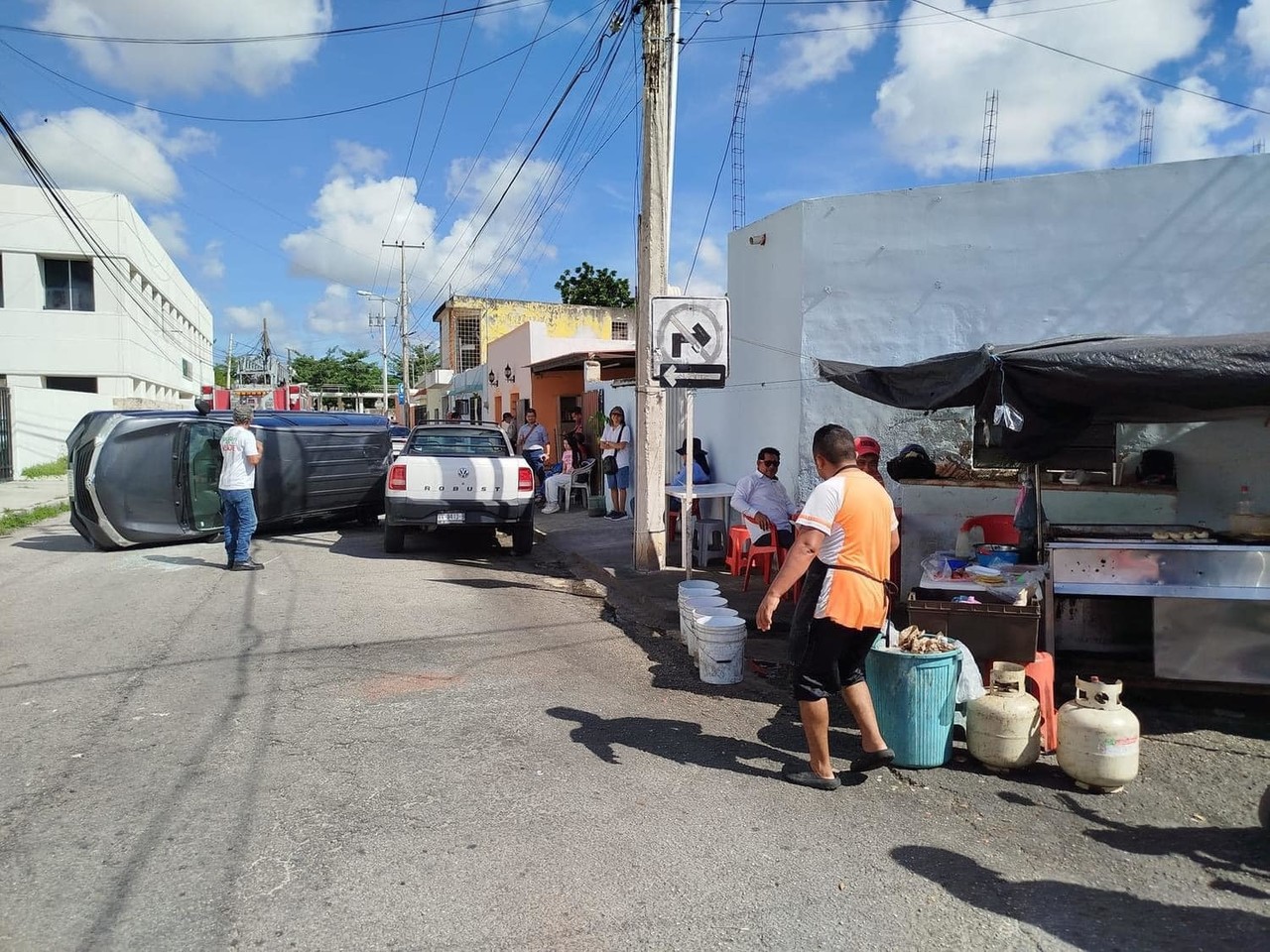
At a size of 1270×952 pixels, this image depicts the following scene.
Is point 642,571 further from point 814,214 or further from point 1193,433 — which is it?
point 1193,433

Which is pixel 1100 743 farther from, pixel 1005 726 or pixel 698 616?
pixel 698 616

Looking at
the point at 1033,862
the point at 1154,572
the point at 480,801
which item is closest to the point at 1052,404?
the point at 1154,572

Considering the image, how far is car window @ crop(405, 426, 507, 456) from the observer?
1126 cm

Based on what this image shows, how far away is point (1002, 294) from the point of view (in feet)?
29.3

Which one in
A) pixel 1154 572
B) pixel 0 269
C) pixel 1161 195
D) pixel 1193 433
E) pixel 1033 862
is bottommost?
pixel 1033 862

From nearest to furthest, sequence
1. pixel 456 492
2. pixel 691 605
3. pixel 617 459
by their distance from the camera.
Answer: pixel 691 605, pixel 456 492, pixel 617 459

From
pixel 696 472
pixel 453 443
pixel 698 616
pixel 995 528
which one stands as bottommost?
pixel 698 616

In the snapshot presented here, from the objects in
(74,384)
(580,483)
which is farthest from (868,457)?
(74,384)

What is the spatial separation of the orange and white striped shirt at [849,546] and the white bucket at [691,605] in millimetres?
2350

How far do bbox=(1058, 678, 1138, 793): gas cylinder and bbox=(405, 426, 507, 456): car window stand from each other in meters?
8.18

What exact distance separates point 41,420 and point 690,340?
75.4ft

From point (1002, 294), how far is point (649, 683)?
18.7 feet

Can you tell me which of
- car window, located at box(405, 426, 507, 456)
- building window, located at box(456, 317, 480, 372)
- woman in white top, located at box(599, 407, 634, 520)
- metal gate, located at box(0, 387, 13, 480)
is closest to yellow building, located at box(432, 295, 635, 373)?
building window, located at box(456, 317, 480, 372)

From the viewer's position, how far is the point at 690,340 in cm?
810
